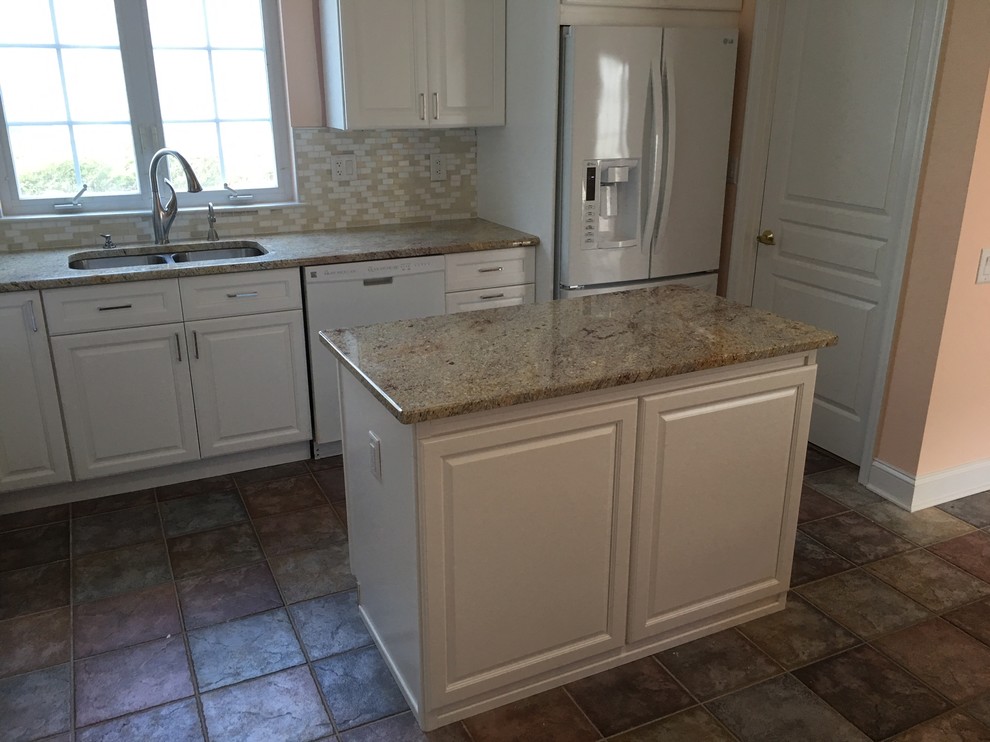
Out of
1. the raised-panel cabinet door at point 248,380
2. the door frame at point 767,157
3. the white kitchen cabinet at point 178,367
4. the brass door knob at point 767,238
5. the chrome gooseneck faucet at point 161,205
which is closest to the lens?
the door frame at point 767,157

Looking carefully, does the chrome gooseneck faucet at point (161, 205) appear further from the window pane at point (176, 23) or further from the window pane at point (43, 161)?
the window pane at point (176, 23)

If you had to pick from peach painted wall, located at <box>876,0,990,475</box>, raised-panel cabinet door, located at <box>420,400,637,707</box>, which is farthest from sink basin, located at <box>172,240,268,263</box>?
peach painted wall, located at <box>876,0,990,475</box>

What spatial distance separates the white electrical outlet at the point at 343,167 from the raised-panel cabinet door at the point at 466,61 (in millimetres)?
478

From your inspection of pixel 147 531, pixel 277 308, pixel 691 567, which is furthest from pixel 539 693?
pixel 277 308

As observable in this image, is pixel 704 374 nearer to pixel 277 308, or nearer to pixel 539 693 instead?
pixel 539 693

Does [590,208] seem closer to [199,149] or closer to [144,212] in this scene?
[199,149]

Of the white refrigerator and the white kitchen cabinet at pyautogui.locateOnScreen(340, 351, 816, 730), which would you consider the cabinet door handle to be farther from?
the white refrigerator

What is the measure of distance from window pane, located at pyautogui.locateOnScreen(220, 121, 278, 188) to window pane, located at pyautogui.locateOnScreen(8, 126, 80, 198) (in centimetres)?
64

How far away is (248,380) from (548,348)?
65.4 inches

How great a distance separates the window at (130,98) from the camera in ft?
10.8

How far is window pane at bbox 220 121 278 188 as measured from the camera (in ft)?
12.0

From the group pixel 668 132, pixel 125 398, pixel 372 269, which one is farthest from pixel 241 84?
pixel 668 132

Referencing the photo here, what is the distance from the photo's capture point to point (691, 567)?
7.38ft

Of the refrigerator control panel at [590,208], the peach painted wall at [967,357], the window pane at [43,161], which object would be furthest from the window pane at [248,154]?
the peach painted wall at [967,357]
